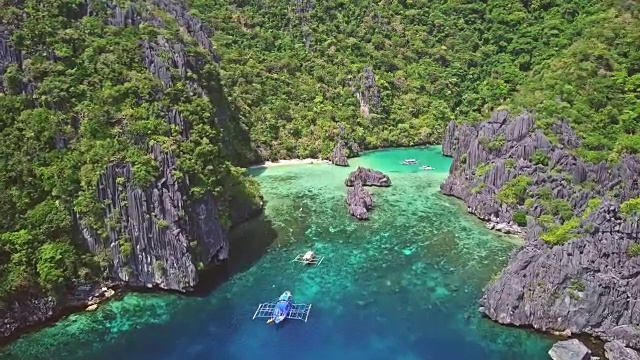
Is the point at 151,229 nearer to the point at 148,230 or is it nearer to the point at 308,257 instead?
the point at 148,230

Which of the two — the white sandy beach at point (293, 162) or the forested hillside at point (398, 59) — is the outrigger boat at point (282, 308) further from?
the white sandy beach at point (293, 162)

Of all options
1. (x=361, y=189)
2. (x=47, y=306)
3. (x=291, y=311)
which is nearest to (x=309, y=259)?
(x=291, y=311)

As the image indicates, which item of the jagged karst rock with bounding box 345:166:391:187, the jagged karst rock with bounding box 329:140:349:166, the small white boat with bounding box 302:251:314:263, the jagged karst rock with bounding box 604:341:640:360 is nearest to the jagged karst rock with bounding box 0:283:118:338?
the small white boat with bounding box 302:251:314:263

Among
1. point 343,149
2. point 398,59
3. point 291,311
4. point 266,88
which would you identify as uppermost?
point 398,59

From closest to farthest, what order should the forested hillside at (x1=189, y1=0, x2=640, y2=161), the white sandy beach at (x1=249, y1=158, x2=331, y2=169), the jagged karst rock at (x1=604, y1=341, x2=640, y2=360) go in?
1. the jagged karst rock at (x1=604, y1=341, x2=640, y2=360)
2. the forested hillside at (x1=189, y1=0, x2=640, y2=161)
3. the white sandy beach at (x1=249, y1=158, x2=331, y2=169)

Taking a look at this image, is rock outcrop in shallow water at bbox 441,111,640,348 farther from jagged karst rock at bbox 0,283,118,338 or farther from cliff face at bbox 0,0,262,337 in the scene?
jagged karst rock at bbox 0,283,118,338

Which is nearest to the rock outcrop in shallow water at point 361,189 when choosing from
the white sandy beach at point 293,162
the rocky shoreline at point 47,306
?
the white sandy beach at point 293,162
